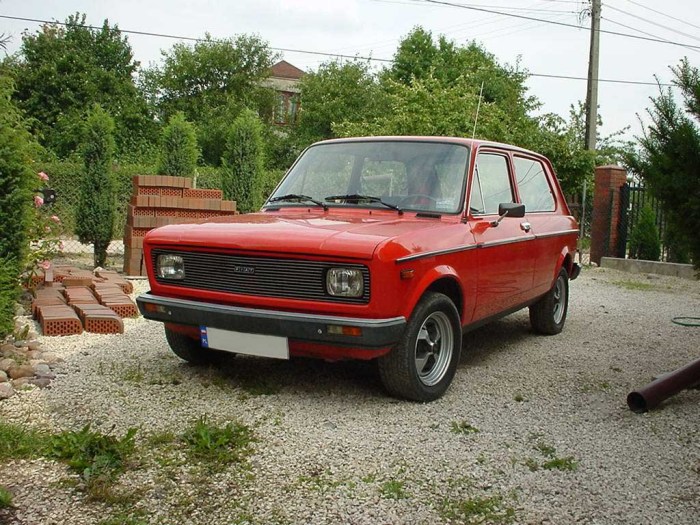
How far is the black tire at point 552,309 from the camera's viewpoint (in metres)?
6.79

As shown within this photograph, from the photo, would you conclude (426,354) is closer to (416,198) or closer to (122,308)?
(416,198)

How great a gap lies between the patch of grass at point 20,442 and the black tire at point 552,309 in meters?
4.58

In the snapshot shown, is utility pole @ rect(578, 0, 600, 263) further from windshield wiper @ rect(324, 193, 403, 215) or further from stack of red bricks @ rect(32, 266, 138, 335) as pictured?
windshield wiper @ rect(324, 193, 403, 215)

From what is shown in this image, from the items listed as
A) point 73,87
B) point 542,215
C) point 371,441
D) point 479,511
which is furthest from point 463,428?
point 73,87

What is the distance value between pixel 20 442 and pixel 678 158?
13.9 feet

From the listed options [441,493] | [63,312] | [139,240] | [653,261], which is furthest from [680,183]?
[653,261]

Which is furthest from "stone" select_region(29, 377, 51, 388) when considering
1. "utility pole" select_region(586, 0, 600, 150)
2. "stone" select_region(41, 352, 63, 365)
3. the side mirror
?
"utility pole" select_region(586, 0, 600, 150)

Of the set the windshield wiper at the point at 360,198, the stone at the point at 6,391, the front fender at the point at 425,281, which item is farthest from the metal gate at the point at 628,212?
the stone at the point at 6,391

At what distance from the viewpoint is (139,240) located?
32.1 ft

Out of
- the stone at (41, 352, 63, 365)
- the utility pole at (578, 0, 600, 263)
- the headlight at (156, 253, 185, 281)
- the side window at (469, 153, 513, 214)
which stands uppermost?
the utility pole at (578, 0, 600, 263)

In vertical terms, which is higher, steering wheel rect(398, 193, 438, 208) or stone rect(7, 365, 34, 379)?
steering wheel rect(398, 193, 438, 208)

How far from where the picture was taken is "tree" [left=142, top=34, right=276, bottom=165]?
A: 41.5 m

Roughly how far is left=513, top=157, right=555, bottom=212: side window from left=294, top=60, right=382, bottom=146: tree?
3129cm

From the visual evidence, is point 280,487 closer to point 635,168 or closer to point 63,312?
point 635,168
